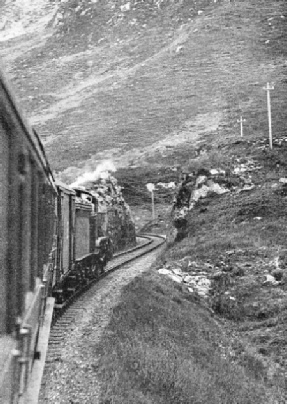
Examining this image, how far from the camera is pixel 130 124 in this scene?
53.2 metres

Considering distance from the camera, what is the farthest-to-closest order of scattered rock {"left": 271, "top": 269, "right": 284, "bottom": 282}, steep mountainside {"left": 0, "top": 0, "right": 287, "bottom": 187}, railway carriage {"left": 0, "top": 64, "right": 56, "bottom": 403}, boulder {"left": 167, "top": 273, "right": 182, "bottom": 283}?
1. steep mountainside {"left": 0, "top": 0, "right": 287, "bottom": 187}
2. boulder {"left": 167, "top": 273, "right": 182, "bottom": 283}
3. scattered rock {"left": 271, "top": 269, "right": 284, "bottom": 282}
4. railway carriage {"left": 0, "top": 64, "right": 56, "bottom": 403}

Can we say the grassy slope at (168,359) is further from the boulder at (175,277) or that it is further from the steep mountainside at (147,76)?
the steep mountainside at (147,76)

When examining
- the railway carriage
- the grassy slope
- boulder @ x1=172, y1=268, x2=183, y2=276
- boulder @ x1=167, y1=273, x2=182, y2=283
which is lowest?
the grassy slope

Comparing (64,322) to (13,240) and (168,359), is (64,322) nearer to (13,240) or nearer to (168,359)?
(168,359)

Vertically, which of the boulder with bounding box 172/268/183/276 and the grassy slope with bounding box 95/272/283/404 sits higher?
the boulder with bounding box 172/268/183/276

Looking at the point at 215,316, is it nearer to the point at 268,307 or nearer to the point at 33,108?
the point at 268,307

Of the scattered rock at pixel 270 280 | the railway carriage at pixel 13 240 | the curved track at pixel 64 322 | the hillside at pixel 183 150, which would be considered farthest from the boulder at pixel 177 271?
the railway carriage at pixel 13 240

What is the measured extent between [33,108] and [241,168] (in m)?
42.0

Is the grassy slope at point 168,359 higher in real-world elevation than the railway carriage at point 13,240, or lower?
lower

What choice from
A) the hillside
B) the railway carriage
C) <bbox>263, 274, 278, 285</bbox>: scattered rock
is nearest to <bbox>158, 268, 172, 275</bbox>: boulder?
the hillside

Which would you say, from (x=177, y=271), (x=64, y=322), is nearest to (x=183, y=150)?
(x=177, y=271)

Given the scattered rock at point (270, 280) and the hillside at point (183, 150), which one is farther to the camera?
the scattered rock at point (270, 280)

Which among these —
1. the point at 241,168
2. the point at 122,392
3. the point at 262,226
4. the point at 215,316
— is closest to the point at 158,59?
the point at 241,168

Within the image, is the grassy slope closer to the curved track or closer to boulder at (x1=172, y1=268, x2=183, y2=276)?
the curved track
